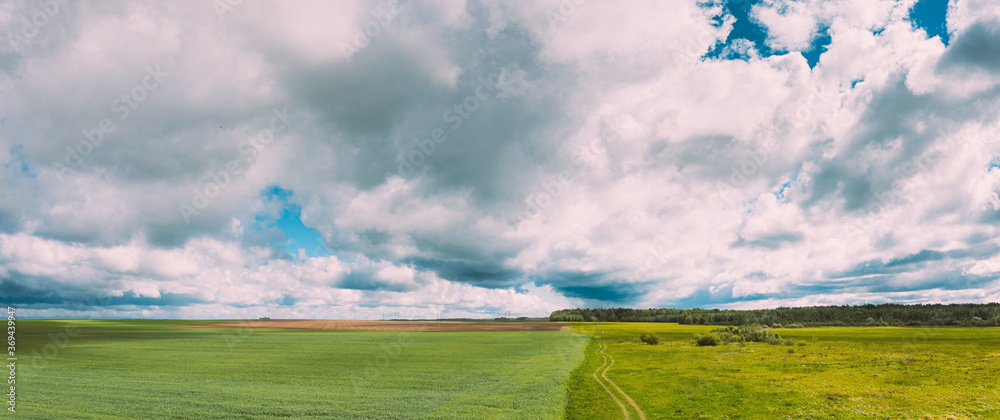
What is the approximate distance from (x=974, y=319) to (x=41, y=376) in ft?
925

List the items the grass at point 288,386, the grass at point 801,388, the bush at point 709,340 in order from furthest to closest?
1. the bush at point 709,340
2. the grass at point 801,388
3. the grass at point 288,386

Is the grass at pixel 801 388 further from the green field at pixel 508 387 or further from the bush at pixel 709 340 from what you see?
the bush at pixel 709 340

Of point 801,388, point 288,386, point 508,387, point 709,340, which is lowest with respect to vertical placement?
point 709,340

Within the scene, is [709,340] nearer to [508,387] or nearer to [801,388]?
[801,388]

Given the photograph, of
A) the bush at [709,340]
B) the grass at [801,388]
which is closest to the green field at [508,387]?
the grass at [801,388]

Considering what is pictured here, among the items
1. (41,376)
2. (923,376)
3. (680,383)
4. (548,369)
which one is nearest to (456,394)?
(548,369)

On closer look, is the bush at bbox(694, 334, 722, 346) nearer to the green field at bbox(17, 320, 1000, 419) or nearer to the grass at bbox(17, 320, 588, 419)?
the green field at bbox(17, 320, 1000, 419)

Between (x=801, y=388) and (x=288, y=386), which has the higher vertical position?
(x=288, y=386)

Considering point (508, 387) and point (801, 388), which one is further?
point (508, 387)

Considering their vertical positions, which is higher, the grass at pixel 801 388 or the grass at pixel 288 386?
the grass at pixel 288 386

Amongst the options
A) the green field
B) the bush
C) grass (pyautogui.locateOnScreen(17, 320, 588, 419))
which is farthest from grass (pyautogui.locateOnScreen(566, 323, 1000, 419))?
the bush

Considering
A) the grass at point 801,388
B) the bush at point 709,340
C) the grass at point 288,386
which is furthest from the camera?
the bush at point 709,340

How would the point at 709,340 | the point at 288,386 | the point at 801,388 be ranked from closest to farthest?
the point at 801,388 < the point at 288,386 < the point at 709,340

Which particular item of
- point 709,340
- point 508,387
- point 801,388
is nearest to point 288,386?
point 508,387
